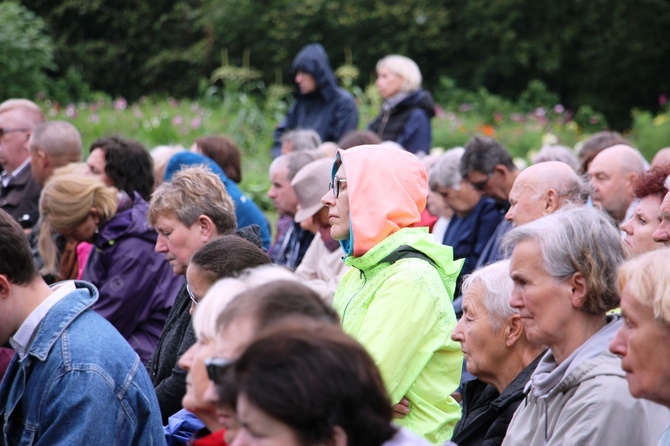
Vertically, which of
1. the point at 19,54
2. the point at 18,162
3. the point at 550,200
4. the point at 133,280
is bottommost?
the point at 19,54

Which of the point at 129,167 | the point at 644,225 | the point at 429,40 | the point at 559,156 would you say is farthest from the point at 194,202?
the point at 429,40

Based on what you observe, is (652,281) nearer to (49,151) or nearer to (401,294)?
(401,294)

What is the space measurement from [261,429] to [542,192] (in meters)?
3.80

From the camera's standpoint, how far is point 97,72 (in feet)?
90.3

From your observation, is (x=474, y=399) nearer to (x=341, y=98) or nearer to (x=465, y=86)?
(x=341, y=98)

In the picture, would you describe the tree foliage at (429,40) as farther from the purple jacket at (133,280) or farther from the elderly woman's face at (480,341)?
the elderly woman's face at (480,341)

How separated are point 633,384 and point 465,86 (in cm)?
2296

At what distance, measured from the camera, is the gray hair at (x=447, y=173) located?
7.29 meters

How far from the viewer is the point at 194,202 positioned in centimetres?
493

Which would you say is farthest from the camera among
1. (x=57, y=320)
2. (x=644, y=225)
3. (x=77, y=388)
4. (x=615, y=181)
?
(x=615, y=181)

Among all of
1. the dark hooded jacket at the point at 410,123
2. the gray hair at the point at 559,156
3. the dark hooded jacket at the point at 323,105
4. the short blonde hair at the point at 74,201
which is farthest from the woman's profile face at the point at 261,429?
the dark hooded jacket at the point at 323,105

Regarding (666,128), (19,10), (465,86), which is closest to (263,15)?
(465,86)

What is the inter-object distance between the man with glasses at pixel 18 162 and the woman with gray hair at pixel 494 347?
16.6ft

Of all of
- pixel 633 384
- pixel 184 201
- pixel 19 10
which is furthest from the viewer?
pixel 19 10
